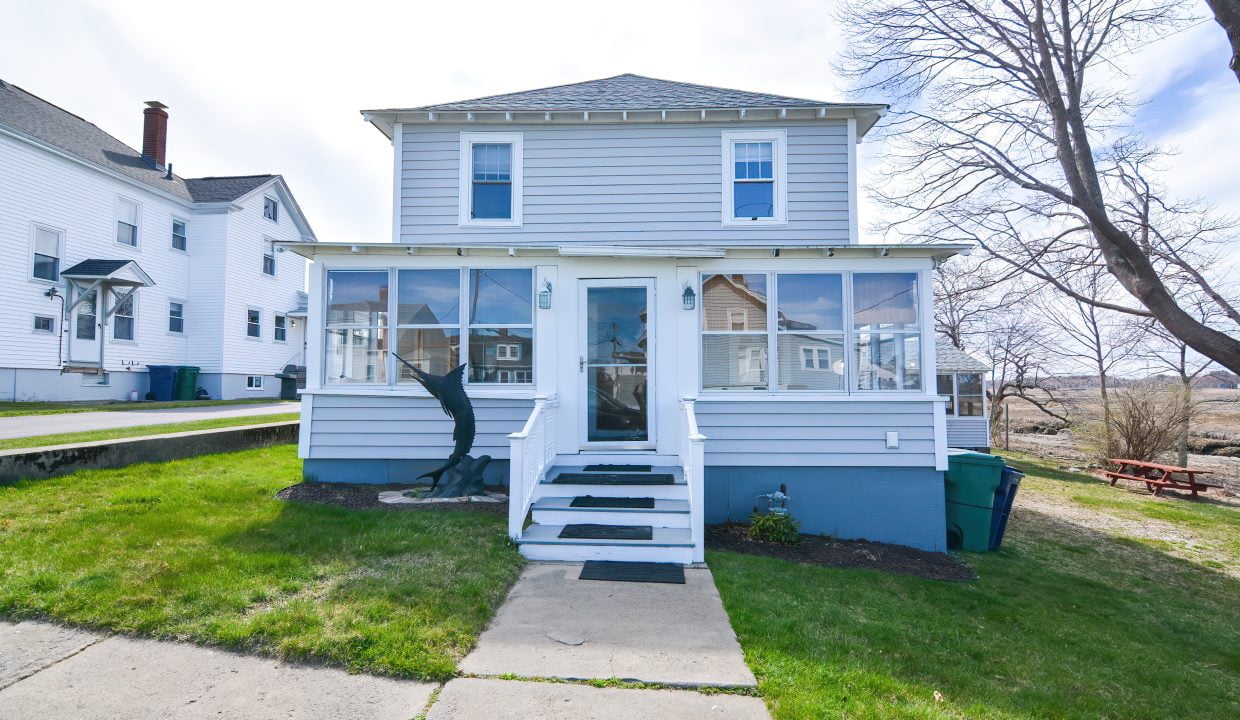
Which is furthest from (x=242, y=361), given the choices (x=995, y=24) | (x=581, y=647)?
(x=995, y=24)

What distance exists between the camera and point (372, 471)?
7.59 meters

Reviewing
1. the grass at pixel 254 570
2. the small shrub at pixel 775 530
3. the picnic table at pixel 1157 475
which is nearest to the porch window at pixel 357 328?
the grass at pixel 254 570

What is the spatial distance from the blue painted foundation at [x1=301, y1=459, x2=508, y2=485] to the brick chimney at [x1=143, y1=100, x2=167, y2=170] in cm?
1800

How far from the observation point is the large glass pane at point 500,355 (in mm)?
7520

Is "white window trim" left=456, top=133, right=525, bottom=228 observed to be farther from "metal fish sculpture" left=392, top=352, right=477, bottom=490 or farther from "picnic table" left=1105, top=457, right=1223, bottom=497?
"picnic table" left=1105, top=457, right=1223, bottom=497

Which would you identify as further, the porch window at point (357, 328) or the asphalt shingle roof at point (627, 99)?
the asphalt shingle roof at point (627, 99)

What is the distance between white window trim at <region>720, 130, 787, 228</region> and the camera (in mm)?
8828

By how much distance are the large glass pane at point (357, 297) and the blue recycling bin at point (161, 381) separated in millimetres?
14195

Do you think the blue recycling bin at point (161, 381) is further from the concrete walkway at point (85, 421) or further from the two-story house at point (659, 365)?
the two-story house at point (659, 365)

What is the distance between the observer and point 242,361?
20.5m

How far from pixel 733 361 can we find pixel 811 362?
932 mm

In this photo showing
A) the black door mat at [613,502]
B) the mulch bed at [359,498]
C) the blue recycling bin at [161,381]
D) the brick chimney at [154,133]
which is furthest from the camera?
the brick chimney at [154,133]

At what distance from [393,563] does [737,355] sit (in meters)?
4.45

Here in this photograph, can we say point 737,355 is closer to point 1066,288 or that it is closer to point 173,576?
point 173,576
